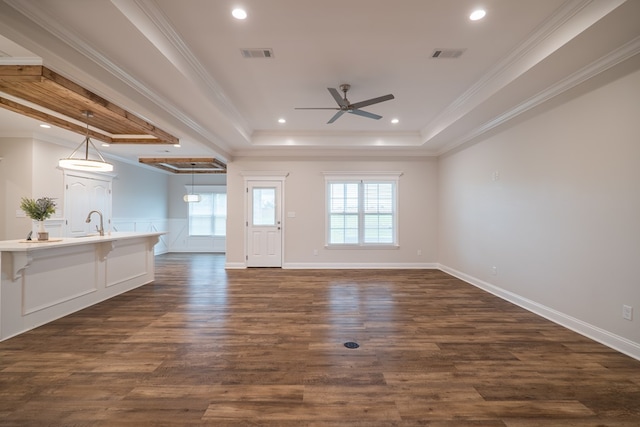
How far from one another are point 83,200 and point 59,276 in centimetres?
384

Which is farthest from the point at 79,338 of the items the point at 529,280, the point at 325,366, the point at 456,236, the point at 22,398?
the point at 456,236

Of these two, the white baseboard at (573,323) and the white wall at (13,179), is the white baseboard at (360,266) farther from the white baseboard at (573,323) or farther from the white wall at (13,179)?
the white wall at (13,179)

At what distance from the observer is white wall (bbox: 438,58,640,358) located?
2.59m

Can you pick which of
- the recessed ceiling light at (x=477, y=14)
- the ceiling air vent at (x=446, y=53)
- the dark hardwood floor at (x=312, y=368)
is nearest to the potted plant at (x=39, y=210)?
the dark hardwood floor at (x=312, y=368)

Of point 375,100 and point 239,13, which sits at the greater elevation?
point 239,13

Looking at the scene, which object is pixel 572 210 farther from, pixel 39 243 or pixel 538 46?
pixel 39 243

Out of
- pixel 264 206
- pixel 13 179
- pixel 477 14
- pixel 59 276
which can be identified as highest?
pixel 477 14

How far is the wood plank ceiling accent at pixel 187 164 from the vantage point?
745 centimetres

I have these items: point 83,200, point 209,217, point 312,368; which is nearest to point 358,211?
point 312,368

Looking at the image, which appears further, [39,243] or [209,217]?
[209,217]

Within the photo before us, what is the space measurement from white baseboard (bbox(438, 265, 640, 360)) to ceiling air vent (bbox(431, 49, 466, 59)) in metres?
3.20

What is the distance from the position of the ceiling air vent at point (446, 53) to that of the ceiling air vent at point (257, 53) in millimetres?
1803

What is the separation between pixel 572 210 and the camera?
3.14 metres

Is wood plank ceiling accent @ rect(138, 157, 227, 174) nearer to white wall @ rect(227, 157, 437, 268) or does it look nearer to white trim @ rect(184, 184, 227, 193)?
white trim @ rect(184, 184, 227, 193)
